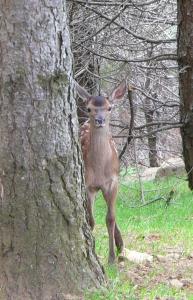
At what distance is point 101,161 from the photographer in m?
7.97

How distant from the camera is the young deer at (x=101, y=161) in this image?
7.82 m

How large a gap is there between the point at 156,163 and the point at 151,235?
40.8 ft

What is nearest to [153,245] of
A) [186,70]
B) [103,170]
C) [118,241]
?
[118,241]

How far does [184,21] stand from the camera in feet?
38.1

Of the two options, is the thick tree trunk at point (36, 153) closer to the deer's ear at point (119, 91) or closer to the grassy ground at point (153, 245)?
the grassy ground at point (153, 245)

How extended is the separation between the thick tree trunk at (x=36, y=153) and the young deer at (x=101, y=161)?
2.30 metres

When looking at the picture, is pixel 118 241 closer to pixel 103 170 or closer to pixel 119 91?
pixel 103 170

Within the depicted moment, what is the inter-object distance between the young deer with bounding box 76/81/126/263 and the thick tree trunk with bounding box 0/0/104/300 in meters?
2.30

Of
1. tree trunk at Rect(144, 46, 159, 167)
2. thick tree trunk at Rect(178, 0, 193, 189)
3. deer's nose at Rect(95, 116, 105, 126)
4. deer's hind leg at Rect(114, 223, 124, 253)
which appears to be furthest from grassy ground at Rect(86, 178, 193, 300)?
tree trunk at Rect(144, 46, 159, 167)

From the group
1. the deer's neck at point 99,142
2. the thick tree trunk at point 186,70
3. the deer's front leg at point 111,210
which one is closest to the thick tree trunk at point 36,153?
the deer's front leg at point 111,210

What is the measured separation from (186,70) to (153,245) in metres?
4.44

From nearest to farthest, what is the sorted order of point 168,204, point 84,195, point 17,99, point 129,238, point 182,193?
point 17,99
point 84,195
point 129,238
point 168,204
point 182,193

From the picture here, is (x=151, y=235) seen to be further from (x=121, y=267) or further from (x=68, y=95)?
(x=68, y=95)

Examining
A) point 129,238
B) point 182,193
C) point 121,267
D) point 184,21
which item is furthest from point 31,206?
point 182,193
